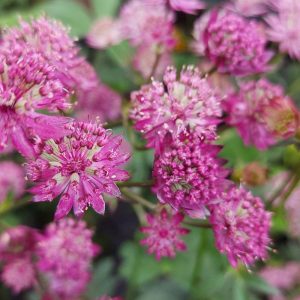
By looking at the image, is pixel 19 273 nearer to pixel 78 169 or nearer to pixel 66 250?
pixel 66 250

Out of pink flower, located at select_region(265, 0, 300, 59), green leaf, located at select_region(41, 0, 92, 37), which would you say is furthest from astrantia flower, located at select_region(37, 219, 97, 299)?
green leaf, located at select_region(41, 0, 92, 37)

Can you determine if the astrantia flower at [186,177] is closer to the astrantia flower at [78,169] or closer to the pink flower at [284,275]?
the astrantia flower at [78,169]

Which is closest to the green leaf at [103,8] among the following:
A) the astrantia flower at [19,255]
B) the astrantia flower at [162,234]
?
the astrantia flower at [19,255]

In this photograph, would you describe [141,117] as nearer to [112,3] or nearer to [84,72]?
[84,72]

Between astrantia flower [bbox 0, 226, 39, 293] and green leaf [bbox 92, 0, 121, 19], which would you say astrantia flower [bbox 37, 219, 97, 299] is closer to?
astrantia flower [bbox 0, 226, 39, 293]

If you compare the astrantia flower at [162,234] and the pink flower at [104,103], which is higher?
the astrantia flower at [162,234]

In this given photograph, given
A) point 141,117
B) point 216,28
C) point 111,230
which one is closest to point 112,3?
point 111,230

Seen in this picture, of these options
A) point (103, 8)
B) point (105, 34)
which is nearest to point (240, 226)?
point (105, 34)
